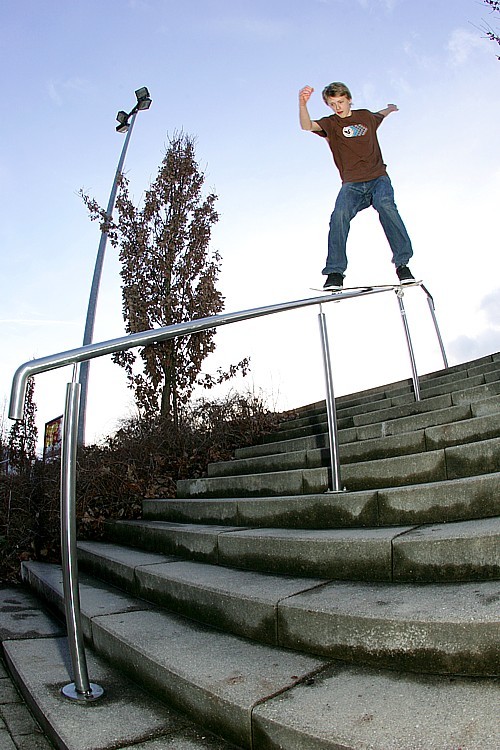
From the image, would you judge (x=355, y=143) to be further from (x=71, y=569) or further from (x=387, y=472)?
(x=71, y=569)

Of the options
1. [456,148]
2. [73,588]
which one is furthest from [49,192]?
[73,588]

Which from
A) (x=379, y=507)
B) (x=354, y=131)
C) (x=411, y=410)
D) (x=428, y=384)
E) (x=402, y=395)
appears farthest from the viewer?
(x=428, y=384)

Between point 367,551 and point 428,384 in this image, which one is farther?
point 428,384

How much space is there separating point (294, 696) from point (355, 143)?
15.5 ft

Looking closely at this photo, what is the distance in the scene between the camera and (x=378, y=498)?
7.80ft

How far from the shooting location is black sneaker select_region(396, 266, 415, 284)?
14.1 feet

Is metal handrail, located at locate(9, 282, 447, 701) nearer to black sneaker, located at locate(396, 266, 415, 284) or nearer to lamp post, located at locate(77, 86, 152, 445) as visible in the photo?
black sneaker, located at locate(396, 266, 415, 284)

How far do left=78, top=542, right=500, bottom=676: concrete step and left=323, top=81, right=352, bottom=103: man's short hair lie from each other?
467cm

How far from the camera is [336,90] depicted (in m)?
4.97

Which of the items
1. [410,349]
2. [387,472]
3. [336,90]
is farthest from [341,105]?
[387,472]

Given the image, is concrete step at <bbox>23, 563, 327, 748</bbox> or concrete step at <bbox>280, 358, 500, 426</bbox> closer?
concrete step at <bbox>23, 563, 327, 748</bbox>

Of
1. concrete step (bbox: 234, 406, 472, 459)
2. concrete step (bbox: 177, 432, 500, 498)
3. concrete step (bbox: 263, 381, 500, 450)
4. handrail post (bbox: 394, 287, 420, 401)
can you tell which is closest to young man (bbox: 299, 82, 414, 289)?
handrail post (bbox: 394, 287, 420, 401)

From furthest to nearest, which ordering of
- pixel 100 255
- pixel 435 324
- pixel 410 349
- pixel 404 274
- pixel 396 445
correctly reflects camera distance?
pixel 100 255 → pixel 435 324 → pixel 410 349 → pixel 404 274 → pixel 396 445

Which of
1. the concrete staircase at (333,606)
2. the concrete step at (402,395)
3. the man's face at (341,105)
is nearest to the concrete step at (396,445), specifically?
the concrete staircase at (333,606)
